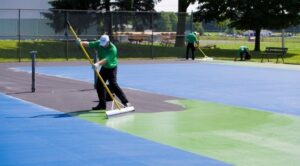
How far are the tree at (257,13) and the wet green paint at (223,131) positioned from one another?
31.4 metres

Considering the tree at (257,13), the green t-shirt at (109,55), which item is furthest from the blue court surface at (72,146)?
the tree at (257,13)

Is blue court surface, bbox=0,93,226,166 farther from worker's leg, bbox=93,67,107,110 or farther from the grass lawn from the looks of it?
the grass lawn

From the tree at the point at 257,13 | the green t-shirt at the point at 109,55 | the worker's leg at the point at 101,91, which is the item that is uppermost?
the tree at the point at 257,13

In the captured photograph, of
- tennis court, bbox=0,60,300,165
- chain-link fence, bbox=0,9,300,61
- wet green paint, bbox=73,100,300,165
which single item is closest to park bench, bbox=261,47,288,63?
chain-link fence, bbox=0,9,300,61

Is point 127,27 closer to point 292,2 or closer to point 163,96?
point 292,2

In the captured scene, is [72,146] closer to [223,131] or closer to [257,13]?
[223,131]

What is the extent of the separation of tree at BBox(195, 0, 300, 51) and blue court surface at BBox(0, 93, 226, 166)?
3442 centimetres

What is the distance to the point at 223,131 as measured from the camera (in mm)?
10602

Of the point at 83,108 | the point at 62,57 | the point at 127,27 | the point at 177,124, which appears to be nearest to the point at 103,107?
the point at 83,108

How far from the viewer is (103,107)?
43.1 ft

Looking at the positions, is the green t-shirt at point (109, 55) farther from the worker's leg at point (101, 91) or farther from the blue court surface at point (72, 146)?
the blue court surface at point (72, 146)

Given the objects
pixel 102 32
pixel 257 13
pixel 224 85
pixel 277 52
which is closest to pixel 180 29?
pixel 257 13

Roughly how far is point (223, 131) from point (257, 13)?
1355 inches

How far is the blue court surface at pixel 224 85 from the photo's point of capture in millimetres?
15039
